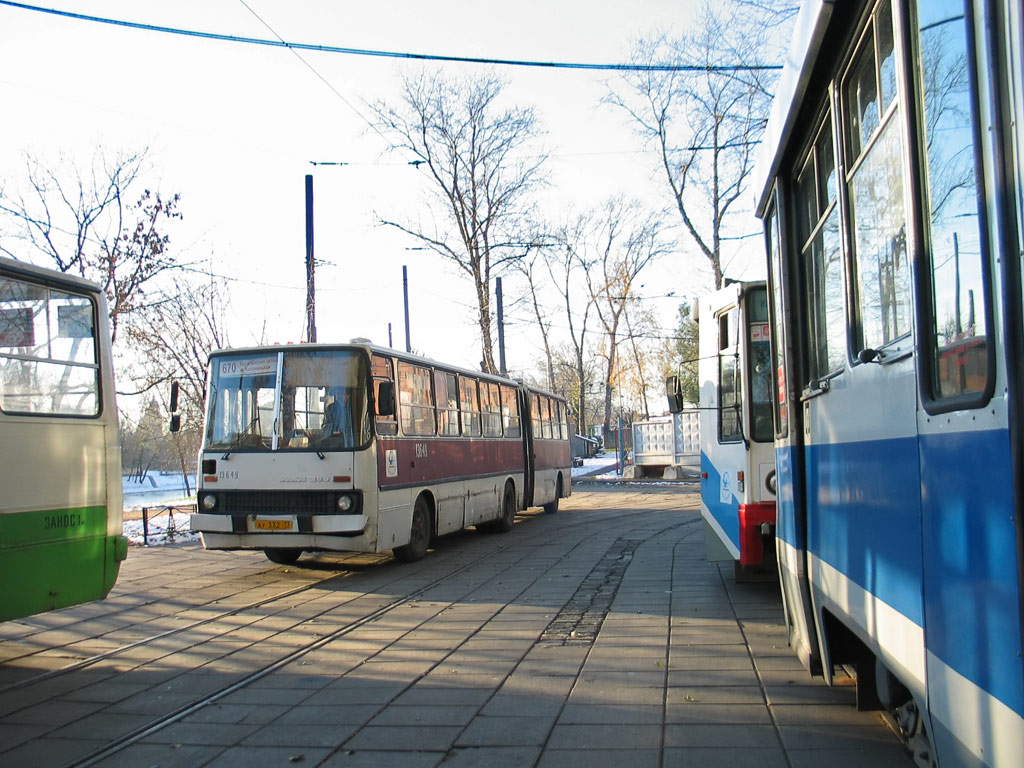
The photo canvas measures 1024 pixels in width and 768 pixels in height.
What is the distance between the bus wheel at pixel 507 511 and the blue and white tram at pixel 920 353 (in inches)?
516

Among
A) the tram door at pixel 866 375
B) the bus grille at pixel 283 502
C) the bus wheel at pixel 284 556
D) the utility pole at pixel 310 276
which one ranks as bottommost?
the bus wheel at pixel 284 556

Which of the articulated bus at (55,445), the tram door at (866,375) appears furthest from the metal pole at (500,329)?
the tram door at (866,375)

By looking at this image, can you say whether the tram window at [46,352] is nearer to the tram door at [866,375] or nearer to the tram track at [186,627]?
the tram track at [186,627]

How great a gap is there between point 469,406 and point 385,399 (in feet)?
15.3

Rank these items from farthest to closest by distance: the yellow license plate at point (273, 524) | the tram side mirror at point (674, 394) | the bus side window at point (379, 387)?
the bus side window at point (379, 387) → the yellow license plate at point (273, 524) → the tram side mirror at point (674, 394)

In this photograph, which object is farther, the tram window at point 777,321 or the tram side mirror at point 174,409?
the tram side mirror at point 174,409

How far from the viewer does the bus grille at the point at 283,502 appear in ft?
35.8

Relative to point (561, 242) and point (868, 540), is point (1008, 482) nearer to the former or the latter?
point (868, 540)

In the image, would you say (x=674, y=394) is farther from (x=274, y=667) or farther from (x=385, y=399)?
(x=274, y=667)

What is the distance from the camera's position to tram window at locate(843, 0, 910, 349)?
2826 mm

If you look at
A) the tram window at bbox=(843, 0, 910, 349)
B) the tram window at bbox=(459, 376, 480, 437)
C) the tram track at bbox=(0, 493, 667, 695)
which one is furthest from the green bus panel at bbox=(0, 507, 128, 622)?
the tram window at bbox=(459, 376, 480, 437)

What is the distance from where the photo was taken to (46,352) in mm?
7094

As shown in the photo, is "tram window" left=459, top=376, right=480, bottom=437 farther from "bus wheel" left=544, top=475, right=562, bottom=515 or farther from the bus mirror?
"bus wheel" left=544, top=475, right=562, bottom=515

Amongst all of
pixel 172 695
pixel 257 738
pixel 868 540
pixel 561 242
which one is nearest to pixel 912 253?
pixel 868 540
